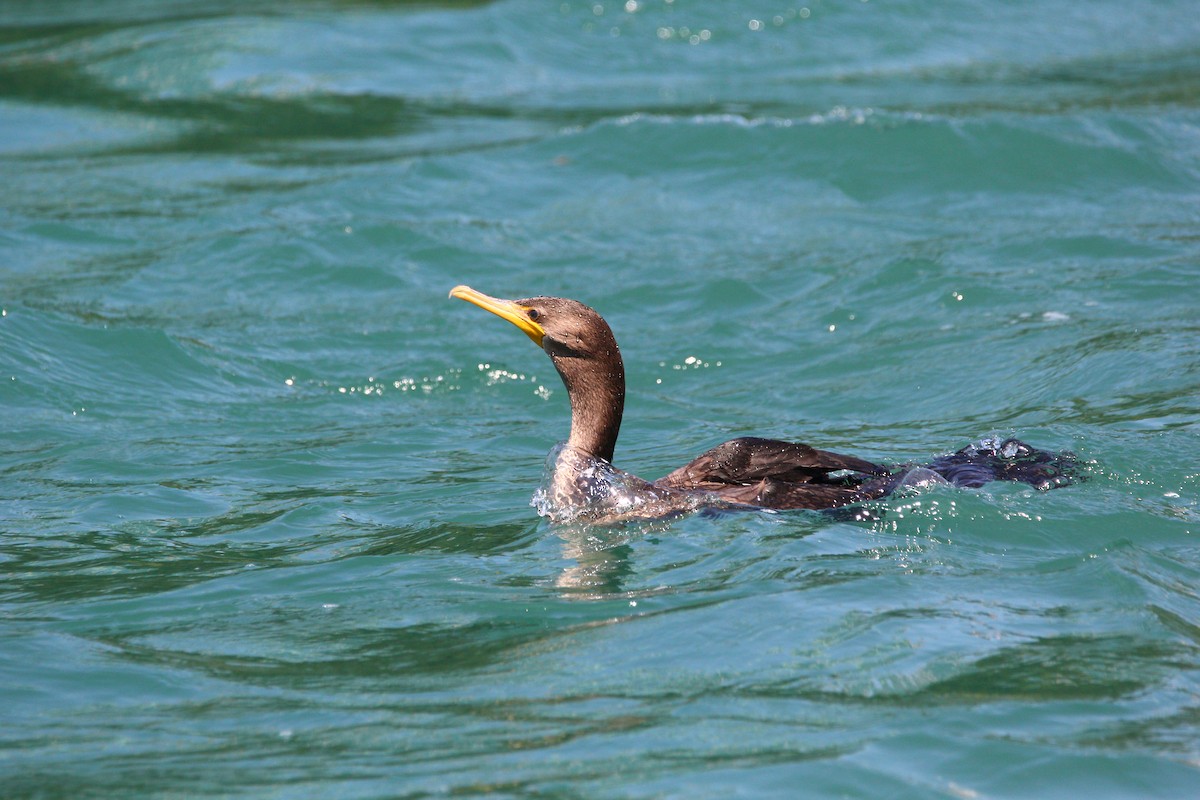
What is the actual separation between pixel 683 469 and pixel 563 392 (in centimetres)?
258

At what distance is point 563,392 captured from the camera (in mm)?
9086

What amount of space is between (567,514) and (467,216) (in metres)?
6.01

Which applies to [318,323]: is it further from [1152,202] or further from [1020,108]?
[1020,108]

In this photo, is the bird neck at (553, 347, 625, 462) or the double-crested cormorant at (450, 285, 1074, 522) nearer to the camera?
the double-crested cormorant at (450, 285, 1074, 522)

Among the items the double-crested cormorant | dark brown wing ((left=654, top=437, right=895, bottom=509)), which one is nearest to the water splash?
the double-crested cormorant

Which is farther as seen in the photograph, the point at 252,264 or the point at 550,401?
the point at 252,264

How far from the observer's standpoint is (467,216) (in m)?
12.0

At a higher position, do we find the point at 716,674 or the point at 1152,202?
the point at 1152,202

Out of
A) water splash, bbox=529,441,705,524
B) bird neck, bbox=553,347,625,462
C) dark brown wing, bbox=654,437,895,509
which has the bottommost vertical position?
water splash, bbox=529,441,705,524

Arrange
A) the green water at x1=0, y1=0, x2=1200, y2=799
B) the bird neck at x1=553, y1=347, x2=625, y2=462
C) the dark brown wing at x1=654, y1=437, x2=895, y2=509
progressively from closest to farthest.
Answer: the green water at x1=0, y1=0, x2=1200, y2=799
the dark brown wing at x1=654, y1=437, x2=895, y2=509
the bird neck at x1=553, y1=347, x2=625, y2=462

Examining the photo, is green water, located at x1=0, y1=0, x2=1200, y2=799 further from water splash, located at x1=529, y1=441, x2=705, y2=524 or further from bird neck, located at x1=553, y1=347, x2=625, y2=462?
bird neck, located at x1=553, y1=347, x2=625, y2=462

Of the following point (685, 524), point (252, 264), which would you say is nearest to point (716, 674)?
point (685, 524)

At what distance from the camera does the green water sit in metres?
4.43

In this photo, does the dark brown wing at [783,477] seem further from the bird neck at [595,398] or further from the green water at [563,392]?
the bird neck at [595,398]
